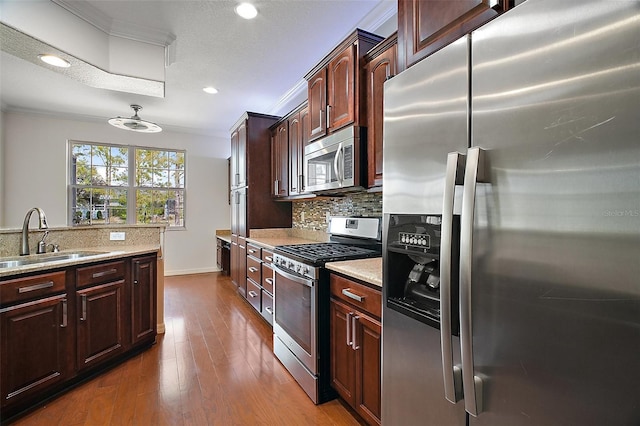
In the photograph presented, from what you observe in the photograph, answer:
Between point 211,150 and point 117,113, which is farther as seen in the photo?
point 211,150

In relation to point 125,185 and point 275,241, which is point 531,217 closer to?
point 275,241

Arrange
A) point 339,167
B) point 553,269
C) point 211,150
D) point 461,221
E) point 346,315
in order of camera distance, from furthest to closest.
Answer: point 211,150
point 339,167
point 346,315
point 461,221
point 553,269

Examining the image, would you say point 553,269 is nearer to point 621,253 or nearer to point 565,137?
point 621,253

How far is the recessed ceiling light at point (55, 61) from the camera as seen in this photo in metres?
2.44

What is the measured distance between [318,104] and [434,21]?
158 centimetres

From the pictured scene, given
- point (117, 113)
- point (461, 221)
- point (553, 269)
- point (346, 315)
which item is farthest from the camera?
point (117, 113)

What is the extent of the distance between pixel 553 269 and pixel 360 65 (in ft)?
6.37

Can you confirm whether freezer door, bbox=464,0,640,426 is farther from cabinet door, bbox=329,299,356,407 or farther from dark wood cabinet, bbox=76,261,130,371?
dark wood cabinet, bbox=76,261,130,371

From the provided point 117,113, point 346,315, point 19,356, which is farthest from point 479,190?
point 117,113

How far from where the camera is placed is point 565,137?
28.2 inches

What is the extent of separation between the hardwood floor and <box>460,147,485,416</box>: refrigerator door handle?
1178mm

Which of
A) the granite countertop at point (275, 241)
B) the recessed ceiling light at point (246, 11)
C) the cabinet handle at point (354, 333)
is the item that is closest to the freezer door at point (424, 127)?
the cabinet handle at point (354, 333)

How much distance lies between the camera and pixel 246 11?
2.42 meters

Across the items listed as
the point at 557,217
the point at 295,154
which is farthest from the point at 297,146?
the point at 557,217
